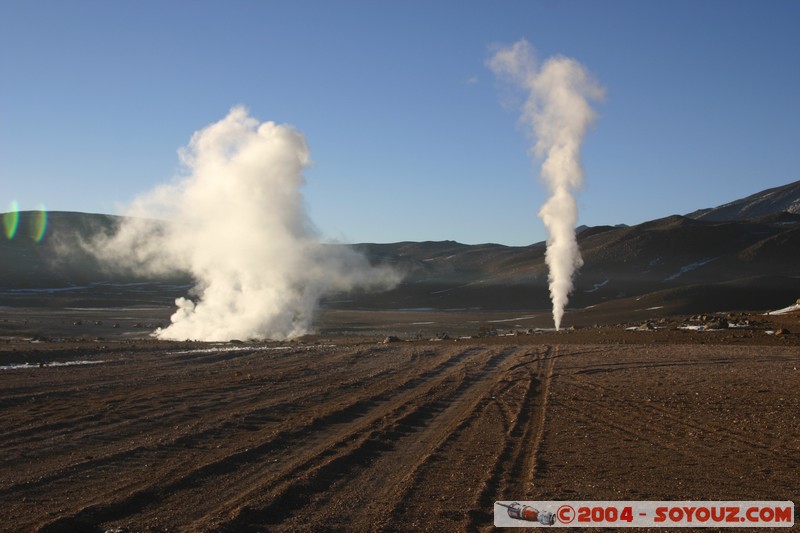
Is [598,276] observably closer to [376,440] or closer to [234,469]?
[376,440]

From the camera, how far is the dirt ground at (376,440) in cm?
984

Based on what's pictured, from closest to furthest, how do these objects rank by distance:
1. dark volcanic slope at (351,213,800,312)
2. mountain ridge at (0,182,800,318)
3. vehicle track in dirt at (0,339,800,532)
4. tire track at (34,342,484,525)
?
tire track at (34,342,484,525)
vehicle track in dirt at (0,339,800,532)
dark volcanic slope at (351,213,800,312)
mountain ridge at (0,182,800,318)

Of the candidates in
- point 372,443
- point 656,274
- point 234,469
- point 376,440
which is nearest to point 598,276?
point 656,274

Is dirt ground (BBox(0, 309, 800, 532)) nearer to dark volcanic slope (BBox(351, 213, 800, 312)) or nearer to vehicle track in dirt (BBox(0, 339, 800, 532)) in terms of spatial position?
vehicle track in dirt (BBox(0, 339, 800, 532))

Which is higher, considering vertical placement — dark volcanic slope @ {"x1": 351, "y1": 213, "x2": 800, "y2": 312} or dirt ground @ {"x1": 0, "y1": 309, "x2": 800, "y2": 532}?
dark volcanic slope @ {"x1": 351, "y1": 213, "x2": 800, "y2": 312}

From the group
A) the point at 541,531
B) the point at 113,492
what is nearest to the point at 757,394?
the point at 541,531

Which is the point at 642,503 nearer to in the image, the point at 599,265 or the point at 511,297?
the point at 511,297

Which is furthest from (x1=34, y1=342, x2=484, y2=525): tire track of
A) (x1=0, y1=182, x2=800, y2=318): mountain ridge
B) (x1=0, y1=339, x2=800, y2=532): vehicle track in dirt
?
(x1=0, y1=182, x2=800, y2=318): mountain ridge

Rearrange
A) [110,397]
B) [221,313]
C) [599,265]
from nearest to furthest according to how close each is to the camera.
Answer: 1. [110,397]
2. [221,313]
3. [599,265]

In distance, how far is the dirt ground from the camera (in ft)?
32.3

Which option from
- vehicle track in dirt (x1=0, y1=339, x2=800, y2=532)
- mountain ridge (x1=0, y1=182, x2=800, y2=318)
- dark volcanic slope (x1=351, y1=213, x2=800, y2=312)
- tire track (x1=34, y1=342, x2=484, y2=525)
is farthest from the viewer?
mountain ridge (x1=0, y1=182, x2=800, y2=318)

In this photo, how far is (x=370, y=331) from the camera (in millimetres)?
67000

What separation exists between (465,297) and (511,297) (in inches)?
337

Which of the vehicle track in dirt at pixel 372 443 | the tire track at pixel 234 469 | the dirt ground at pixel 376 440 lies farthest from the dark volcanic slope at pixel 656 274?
the tire track at pixel 234 469
